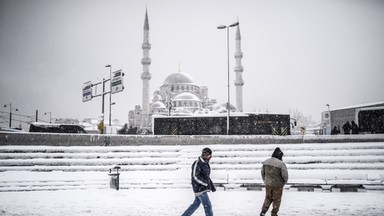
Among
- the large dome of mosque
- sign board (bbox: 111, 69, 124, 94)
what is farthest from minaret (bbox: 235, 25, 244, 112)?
sign board (bbox: 111, 69, 124, 94)

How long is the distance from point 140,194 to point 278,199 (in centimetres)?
540

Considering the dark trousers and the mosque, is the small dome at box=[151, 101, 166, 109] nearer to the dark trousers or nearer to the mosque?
the mosque

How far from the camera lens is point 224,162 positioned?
45.2 feet

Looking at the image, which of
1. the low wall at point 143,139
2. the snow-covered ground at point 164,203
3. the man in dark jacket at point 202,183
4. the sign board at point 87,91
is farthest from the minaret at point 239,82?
the man in dark jacket at point 202,183

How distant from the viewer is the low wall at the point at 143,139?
1555 centimetres

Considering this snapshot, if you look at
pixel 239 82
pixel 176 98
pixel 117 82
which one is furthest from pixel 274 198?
pixel 176 98

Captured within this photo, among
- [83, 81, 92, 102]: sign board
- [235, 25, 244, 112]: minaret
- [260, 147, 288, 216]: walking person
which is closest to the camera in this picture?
[260, 147, 288, 216]: walking person

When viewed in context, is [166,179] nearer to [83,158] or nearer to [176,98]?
[83,158]

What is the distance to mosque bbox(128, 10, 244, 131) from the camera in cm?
6334

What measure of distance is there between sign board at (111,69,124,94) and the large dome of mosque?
6134 cm

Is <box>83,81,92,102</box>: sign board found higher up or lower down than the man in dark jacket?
higher up

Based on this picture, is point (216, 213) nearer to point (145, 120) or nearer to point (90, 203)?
point (90, 203)

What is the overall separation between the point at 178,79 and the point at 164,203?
76.4 metres

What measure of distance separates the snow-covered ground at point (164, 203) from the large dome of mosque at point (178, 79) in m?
73.8
